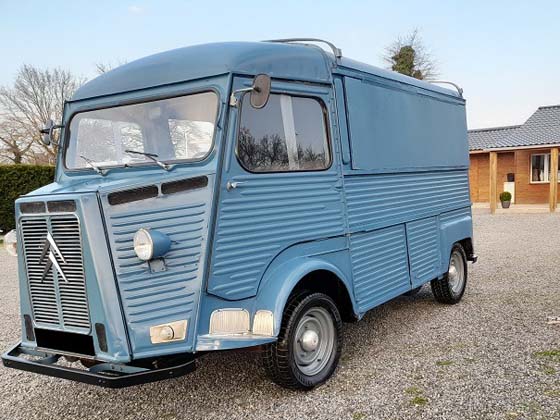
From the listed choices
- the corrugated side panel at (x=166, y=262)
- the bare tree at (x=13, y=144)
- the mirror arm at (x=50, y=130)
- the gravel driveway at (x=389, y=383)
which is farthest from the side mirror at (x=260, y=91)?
the bare tree at (x=13, y=144)

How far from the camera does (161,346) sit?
10.3 feet

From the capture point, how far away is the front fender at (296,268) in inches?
135

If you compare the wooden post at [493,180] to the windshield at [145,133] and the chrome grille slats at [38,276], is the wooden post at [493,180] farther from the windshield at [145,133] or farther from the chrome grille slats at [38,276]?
the chrome grille slats at [38,276]

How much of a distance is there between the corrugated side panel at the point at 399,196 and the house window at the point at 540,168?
1783 centimetres

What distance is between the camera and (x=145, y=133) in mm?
3686

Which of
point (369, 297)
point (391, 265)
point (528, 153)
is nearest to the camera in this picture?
point (369, 297)

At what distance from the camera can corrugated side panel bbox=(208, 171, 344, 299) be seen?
10.9 ft

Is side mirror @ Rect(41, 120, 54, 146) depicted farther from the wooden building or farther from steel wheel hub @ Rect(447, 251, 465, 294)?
the wooden building

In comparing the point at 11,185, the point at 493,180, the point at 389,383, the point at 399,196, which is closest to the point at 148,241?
the point at 389,383

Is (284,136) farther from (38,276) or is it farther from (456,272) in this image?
(456,272)

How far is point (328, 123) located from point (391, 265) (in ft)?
5.22

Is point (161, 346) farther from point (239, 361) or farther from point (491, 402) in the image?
point (491, 402)

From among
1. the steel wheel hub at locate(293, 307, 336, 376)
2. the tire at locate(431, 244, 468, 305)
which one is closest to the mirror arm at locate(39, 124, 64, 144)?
the steel wheel hub at locate(293, 307, 336, 376)

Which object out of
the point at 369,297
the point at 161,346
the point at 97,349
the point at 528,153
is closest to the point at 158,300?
the point at 161,346
